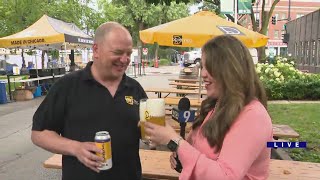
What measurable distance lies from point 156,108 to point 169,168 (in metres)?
1.72

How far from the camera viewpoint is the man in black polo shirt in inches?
86.5

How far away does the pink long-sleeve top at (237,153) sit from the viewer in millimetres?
1669

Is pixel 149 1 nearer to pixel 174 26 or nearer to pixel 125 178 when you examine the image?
pixel 174 26

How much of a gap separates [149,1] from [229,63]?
20.8 feet

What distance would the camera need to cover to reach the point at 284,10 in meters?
85.4

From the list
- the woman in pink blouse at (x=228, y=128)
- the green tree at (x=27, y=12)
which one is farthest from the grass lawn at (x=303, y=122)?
the green tree at (x=27, y=12)

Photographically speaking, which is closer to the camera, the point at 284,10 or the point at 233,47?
the point at 233,47

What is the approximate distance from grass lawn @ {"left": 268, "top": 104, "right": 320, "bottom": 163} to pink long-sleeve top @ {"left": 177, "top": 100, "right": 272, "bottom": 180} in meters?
4.44

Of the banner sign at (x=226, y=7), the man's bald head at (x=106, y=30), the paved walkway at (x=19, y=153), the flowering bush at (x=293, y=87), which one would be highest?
the banner sign at (x=226, y=7)

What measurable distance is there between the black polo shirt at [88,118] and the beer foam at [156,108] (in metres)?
0.43

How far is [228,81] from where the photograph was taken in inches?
70.1

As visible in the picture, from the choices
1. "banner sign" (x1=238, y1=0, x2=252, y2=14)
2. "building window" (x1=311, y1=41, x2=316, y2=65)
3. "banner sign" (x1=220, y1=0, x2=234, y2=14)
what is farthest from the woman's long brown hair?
"building window" (x1=311, y1=41, x2=316, y2=65)

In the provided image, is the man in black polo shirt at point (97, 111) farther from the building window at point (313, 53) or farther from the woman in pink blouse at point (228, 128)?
the building window at point (313, 53)

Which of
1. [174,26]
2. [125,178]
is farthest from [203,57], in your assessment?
[174,26]
